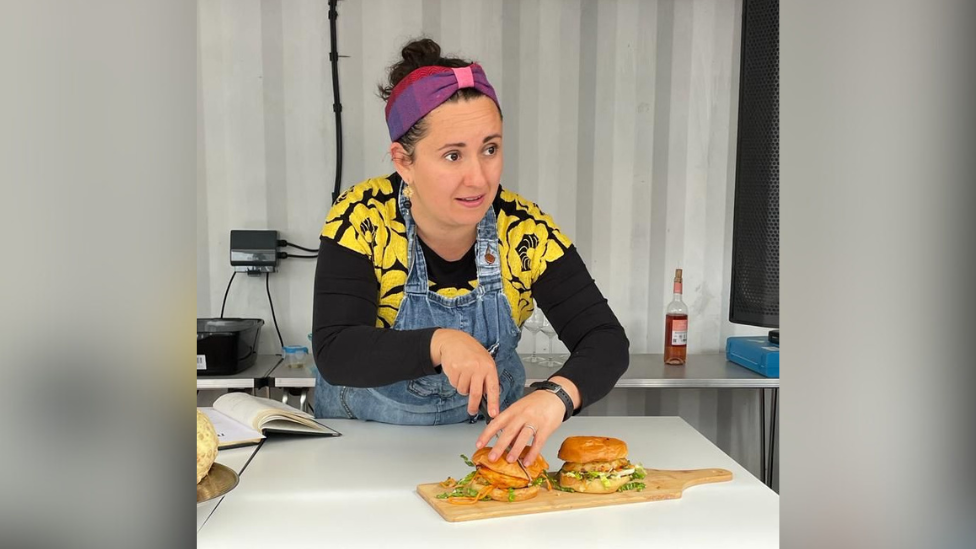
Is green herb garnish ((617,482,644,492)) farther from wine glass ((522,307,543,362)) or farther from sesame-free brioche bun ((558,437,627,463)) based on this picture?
wine glass ((522,307,543,362))

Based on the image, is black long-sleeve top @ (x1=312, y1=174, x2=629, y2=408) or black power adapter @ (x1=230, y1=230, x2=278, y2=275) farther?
black power adapter @ (x1=230, y1=230, x2=278, y2=275)

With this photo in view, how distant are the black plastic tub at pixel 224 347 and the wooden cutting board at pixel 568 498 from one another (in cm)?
159

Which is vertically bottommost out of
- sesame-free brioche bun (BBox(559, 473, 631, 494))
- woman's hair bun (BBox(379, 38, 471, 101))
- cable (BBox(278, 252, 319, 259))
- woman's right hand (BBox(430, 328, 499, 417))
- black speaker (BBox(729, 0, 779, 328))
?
sesame-free brioche bun (BBox(559, 473, 631, 494))

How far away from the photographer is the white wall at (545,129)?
10.0 feet

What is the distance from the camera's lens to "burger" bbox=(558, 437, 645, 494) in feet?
4.09

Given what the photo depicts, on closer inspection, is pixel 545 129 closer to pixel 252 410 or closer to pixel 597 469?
pixel 252 410

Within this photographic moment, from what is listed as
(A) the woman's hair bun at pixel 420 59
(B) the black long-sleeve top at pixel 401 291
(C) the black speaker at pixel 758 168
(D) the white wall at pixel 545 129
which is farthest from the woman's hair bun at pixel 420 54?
(D) the white wall at pixel 545 129

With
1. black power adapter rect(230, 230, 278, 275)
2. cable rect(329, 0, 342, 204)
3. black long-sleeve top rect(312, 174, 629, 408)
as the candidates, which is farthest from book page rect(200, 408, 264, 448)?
cable rect(329, 0, 342, 204)

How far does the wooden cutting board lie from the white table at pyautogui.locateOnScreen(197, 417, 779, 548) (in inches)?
Answer: 0.5

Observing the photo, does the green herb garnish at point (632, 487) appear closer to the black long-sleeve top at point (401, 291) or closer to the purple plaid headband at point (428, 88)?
the black long-sleeve top at point (401, 291)

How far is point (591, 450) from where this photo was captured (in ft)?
4.21
